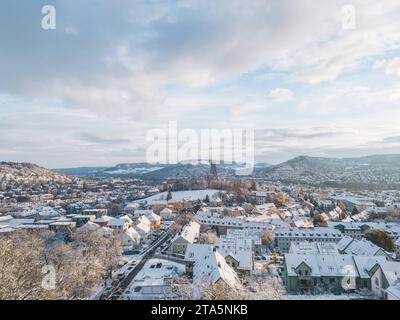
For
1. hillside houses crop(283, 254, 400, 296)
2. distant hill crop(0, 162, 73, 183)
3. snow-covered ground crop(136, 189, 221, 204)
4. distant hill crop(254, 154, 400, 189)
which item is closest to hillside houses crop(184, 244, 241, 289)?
hillside houses crop(283, 254, 400, 296)

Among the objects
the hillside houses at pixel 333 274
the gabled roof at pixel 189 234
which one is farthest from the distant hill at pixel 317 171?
the hillside houses at pixel 333 274

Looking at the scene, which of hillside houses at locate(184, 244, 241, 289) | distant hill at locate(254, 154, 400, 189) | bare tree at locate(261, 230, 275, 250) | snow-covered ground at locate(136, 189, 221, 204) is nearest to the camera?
hillside houses at locate(184, 244, 241, 289)

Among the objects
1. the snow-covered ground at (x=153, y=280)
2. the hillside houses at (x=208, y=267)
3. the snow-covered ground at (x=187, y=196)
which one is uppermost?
the hillside houses at (x=208, y=267)

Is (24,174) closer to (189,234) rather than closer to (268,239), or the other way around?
(189,234)

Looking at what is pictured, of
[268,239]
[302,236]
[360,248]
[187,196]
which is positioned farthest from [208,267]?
[187,196]

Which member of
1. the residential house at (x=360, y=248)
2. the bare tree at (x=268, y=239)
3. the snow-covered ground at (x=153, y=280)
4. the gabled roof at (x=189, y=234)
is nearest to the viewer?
the snow-covered ground at (x=153, y=280)

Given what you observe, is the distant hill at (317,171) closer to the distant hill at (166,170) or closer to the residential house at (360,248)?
the distant hill at (166,170)

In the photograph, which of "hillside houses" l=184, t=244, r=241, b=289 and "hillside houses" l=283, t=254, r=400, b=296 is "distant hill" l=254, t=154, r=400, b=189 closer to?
"hillside houses" l=283, t=254, r=400, b=296
